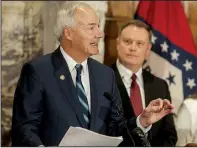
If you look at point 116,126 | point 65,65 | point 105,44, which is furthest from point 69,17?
point 116,126

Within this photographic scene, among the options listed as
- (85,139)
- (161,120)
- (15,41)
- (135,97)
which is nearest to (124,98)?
(135,97)

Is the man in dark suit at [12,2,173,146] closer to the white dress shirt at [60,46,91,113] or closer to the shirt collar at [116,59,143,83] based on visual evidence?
the white dress shirt at [60,46,91,113]

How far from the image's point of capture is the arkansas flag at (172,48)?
6.75 ft

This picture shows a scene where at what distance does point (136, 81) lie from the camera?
1945 millimetres

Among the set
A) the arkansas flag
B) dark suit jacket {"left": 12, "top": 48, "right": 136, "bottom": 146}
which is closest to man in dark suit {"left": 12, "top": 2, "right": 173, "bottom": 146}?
dark suit jacket {"left": 12, "top": 48, "right": 136, "bottom": 146}

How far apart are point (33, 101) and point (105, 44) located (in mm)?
476

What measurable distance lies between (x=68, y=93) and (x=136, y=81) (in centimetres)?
36

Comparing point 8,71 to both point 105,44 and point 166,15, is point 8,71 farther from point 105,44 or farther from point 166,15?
point 166,15

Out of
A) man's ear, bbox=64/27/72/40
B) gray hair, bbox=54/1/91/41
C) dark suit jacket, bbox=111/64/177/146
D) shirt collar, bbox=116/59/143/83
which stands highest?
gray hair, bbox=54/1/91/41

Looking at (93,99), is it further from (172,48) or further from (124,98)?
(172,48)

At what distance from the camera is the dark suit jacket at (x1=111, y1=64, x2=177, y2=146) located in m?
1.87

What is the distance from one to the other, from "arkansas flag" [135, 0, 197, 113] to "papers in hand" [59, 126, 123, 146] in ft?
1.86

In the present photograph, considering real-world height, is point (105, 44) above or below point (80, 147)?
above

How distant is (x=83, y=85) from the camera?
5.76 feet
